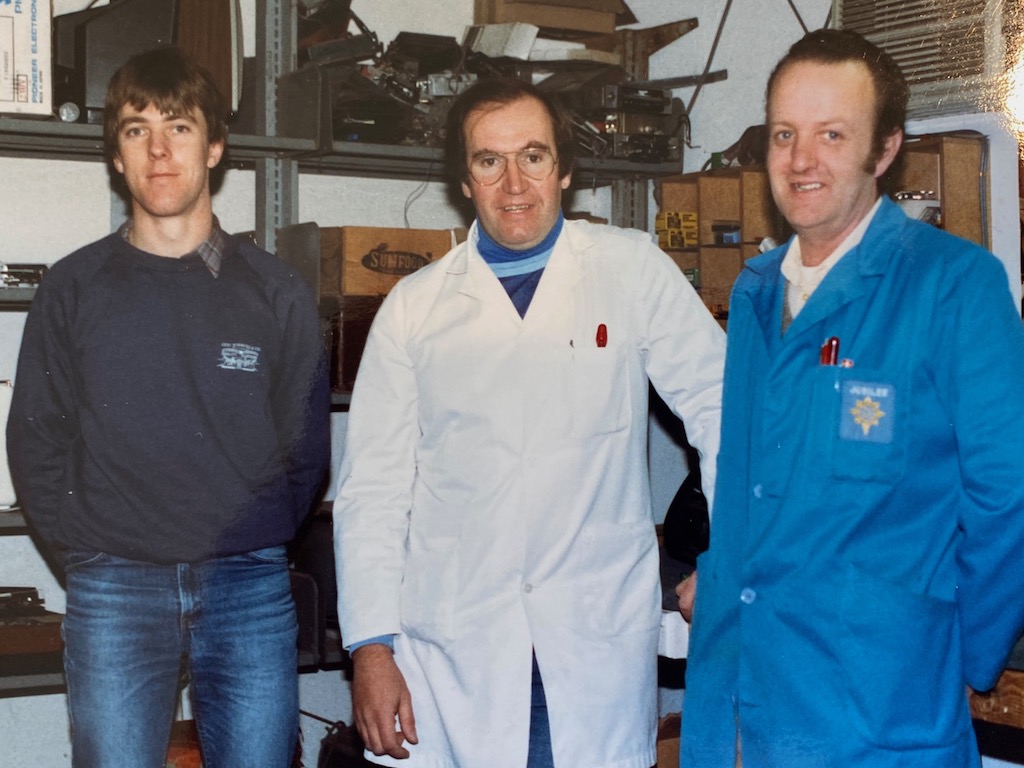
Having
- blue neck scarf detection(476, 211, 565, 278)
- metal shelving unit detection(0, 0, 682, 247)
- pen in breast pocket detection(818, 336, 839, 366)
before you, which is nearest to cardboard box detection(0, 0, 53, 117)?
metal shelving unit detection(0, 0, 682, 247)

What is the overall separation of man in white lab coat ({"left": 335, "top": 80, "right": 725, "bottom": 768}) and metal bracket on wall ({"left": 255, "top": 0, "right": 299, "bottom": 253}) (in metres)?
0.99

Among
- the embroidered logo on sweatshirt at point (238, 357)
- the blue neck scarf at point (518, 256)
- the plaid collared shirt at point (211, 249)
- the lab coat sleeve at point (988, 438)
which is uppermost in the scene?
the plaid collared shirt at point (211, 249)

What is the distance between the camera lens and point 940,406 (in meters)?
1.45

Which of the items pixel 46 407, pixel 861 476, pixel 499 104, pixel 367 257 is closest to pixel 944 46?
pixel 499 104

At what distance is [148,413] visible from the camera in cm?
210

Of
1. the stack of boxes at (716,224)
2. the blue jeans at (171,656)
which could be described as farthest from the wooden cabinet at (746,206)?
the blue jeans at (171,656)

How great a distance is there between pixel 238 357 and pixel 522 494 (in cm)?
66

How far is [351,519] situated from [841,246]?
0.87m

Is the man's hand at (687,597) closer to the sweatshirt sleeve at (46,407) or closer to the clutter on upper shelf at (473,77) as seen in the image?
the sweatshirt sleeve at (46,407)

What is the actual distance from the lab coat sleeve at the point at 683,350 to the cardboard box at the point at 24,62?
54.3 inches

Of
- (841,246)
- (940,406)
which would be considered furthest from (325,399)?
(940,406)

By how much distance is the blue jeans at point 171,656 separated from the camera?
6.64 feet

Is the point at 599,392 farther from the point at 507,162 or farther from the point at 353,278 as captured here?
the point at 353,278

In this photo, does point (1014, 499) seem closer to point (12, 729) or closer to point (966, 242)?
point (966, 242)
